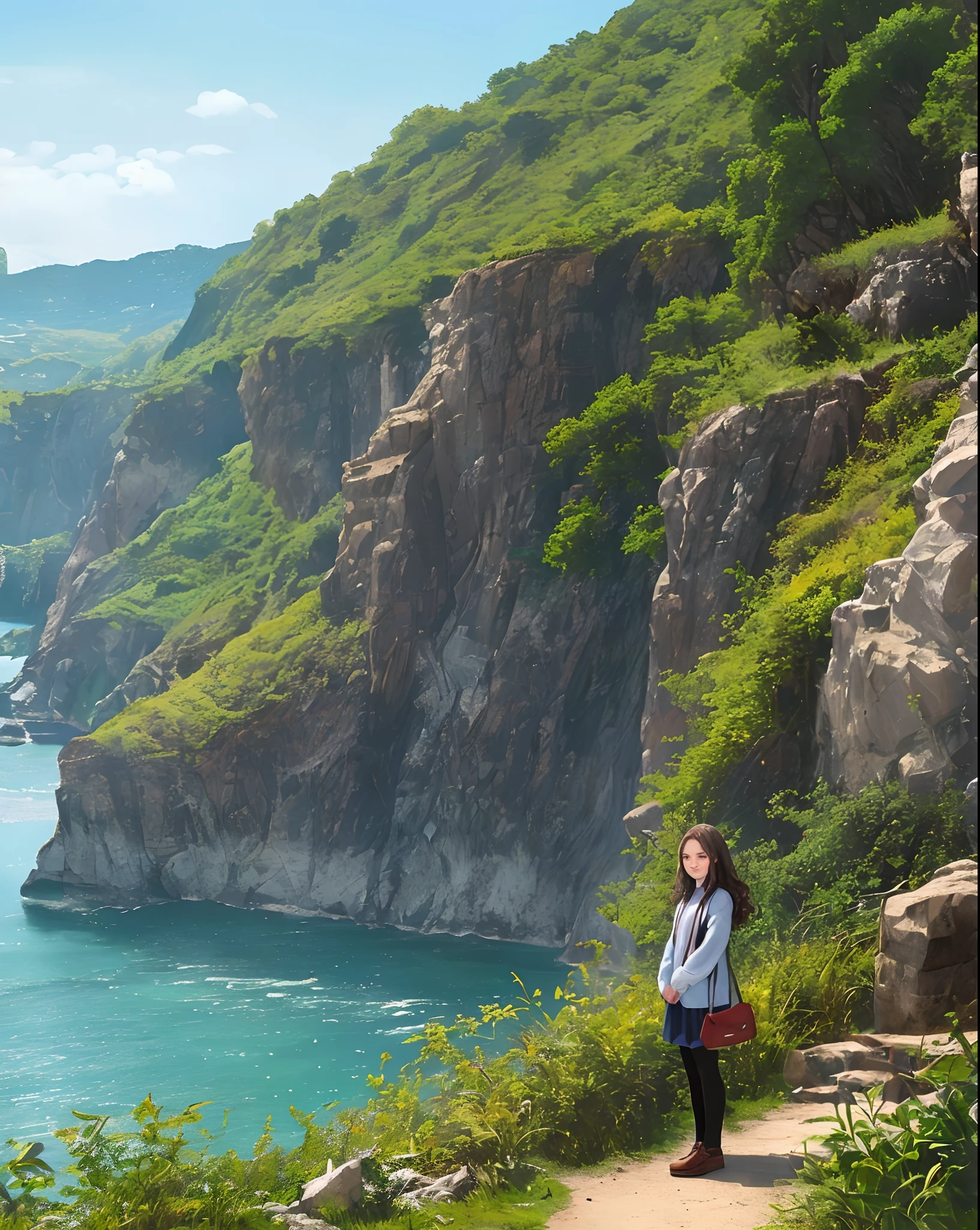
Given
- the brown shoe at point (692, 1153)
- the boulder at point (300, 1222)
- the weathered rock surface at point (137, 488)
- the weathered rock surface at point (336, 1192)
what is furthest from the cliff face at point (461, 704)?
the weathered rock surface at point (137, 488)

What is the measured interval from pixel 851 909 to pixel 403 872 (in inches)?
1436

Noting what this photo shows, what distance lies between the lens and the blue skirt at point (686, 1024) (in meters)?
6.94

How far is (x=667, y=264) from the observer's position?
134 ft

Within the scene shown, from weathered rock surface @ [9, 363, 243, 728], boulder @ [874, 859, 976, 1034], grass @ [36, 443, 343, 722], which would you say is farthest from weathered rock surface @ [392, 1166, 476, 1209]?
weathered rock surface @ [9, 363, 243, 728]

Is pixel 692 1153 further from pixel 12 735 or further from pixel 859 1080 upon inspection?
pixel 12 735

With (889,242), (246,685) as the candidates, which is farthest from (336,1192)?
(246,685)

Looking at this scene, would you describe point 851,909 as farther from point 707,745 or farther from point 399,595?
point 399,595

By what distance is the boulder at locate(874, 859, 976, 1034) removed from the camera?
9.12 metres

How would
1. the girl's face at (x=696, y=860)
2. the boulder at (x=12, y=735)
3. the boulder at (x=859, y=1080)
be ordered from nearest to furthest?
the girl's face at (x=696, y=860) → the boulder at (x=859, y=1080) → the boulder at (x=12, y=735)

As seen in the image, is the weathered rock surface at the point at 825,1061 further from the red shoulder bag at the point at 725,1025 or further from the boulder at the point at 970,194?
the boulder at the point at 970,194

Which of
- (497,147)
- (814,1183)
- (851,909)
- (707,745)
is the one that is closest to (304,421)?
(497,147)

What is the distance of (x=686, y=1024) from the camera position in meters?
6.98

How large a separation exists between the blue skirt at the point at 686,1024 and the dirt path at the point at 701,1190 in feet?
2.90

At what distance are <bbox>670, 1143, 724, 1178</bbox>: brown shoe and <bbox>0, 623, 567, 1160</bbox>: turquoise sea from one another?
22306mm
